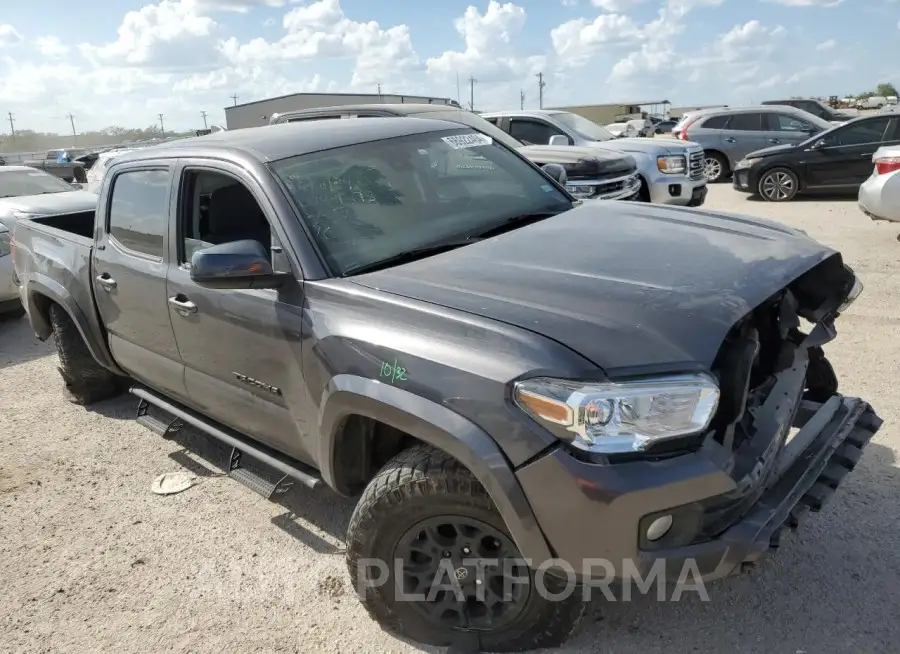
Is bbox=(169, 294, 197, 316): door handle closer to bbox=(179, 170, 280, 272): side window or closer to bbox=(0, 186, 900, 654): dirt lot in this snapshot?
bbox=(179, 170, 280, 272): side window

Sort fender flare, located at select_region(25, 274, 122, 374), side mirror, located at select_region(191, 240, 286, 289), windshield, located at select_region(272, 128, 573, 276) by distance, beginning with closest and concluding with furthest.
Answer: side mirror, located at select_region(191, 240, 286, 289) < windshield, located at select_region(272, 128, 573, 276) < fender flare, located at select_region(25, 274, 122, 374)

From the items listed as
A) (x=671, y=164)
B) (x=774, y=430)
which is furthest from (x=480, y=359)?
(x=671, y=164)

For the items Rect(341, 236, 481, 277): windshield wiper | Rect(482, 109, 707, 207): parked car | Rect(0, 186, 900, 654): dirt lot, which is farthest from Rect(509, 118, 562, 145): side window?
Rect(341, 236, 481, 277): windshield wiper

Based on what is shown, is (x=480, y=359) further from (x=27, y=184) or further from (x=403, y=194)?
(x=27, y=184)

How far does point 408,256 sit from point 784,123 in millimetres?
14163

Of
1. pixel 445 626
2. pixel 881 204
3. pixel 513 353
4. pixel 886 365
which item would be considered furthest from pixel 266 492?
pixel 881 204

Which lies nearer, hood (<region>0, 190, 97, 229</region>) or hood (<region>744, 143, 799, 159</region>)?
hood (<region>0, 190, 97, 229</region>)

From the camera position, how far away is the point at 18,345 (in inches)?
288

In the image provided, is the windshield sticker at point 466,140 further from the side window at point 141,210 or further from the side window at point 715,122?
the side window at point 715,122

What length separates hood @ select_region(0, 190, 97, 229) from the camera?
8773 mm

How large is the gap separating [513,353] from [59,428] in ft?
13.7

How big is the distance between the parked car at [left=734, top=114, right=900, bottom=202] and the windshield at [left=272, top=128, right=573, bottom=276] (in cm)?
990

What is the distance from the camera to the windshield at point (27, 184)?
1004 centimetres

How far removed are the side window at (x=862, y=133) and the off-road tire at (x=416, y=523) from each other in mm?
11792
